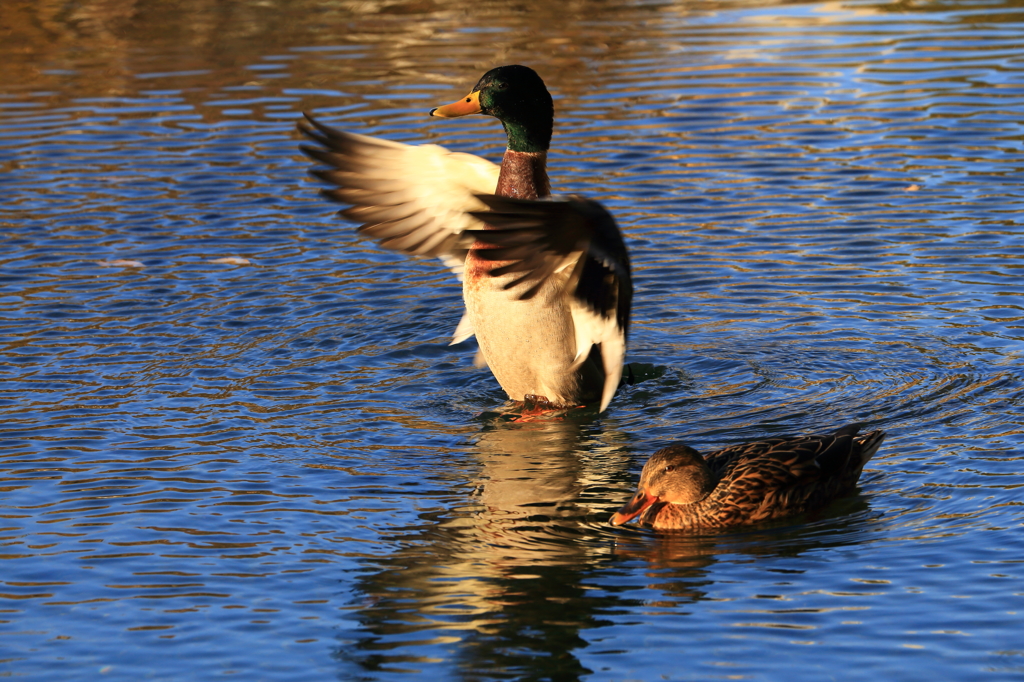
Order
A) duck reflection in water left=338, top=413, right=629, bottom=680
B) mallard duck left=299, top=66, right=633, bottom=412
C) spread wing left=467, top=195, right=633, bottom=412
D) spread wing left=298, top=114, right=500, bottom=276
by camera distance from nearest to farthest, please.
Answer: duck reflection in water left=338, top=413, right=629, bottom=680 → spread wing left=467, top=195, right=633, bottom=412 → mallard duck left=299, top=66, right=633, bottom=412 → spread wing left=298, top=114, right=500, bottom=276

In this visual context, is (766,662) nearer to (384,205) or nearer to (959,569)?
(959,569)

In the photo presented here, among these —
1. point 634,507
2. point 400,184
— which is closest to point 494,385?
point 400,184

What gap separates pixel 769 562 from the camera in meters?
6.19

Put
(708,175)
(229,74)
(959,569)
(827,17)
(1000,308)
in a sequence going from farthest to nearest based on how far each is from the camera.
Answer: (827,17)
(229,74)
(708,175)
(1000,308)
(959,569)

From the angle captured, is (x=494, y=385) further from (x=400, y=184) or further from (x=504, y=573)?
(x=504, y=573)

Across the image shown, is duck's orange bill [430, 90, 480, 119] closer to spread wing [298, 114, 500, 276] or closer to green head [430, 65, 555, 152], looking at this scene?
green head [430, 65, 555, 152]

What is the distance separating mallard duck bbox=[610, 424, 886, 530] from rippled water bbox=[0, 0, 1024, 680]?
131 millimetres

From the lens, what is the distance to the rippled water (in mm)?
5668

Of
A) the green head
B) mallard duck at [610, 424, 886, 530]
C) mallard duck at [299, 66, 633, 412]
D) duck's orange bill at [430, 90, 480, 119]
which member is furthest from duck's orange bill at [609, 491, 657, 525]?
duck's orange bill at [430, 90, 480, 119]

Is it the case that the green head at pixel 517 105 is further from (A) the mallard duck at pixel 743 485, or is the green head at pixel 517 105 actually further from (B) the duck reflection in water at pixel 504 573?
(A) the mallard duck at pixel 743 485

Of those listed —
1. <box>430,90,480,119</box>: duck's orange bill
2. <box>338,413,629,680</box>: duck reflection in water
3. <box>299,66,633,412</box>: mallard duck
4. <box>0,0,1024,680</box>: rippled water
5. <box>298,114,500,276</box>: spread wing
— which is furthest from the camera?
<box>430,90,480,119</box>: duck's orange bill

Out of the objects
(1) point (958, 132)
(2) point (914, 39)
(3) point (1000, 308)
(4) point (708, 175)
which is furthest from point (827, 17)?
(3) point (1000, 308)

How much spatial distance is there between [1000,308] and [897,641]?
479 centimetres

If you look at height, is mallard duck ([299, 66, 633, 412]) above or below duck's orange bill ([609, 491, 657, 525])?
above
